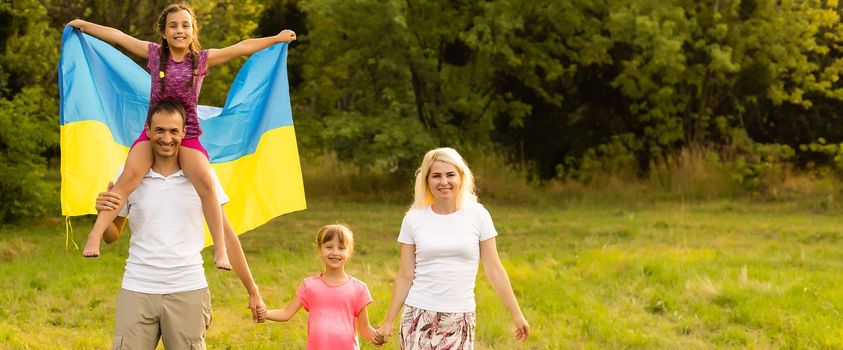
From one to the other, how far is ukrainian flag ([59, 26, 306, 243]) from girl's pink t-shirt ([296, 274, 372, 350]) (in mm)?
799

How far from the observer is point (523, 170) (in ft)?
75.8

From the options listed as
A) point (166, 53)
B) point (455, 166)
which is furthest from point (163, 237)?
point (455, 166)

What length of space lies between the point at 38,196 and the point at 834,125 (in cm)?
1551

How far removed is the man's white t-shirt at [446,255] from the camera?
528 centimetres

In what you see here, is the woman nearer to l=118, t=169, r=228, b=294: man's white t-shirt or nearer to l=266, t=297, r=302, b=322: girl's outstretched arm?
l=266, t=297, r=302, b=322: girl's outstretched arm

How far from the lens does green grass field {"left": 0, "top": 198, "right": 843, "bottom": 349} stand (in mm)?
8719

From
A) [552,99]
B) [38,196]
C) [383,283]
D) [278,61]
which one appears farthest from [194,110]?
[552,99]

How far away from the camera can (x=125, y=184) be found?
15.5 ft

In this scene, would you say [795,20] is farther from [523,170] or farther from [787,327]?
[787,327]

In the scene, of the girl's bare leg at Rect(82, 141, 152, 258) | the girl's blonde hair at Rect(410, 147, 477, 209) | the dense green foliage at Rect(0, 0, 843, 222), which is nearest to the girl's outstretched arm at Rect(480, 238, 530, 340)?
the girl's blonde hair at Rect(410, 147, 477, 209)

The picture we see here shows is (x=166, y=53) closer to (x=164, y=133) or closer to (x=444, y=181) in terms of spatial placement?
(x=164, y=133)

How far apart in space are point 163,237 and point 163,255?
0.25ft

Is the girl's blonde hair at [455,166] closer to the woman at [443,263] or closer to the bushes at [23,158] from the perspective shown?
the woman at [443,263]

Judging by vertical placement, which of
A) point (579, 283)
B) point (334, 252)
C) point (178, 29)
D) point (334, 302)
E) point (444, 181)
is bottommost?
point (579, 283)
